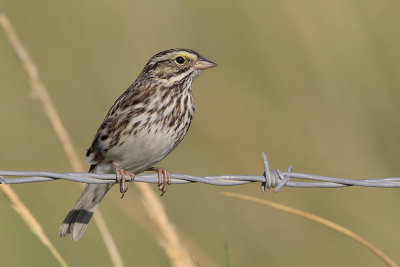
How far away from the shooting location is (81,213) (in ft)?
17.9

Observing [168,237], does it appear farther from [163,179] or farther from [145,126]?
[145,126]

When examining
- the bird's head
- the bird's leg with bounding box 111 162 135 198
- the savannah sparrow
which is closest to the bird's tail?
the savannah sparrow

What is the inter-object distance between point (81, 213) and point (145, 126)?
2.82 feet

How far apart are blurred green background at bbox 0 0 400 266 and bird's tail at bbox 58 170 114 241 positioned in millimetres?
700

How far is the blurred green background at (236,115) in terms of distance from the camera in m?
7.32

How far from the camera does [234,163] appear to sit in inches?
330

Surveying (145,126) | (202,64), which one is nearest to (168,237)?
(145,126)

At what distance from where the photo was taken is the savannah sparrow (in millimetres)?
5188

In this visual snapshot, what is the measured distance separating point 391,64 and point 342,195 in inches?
74.8

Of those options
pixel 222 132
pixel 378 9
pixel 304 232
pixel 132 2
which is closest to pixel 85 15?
pixel 132 2

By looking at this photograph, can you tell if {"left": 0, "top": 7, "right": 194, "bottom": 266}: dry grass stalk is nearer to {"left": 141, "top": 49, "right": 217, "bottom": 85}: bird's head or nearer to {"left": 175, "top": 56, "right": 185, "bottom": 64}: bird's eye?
{"left": 141, "top": 49, "right": 217, "bottom": 85}: bird's head

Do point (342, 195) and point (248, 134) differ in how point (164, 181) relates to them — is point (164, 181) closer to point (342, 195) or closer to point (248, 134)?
point (342, 195)

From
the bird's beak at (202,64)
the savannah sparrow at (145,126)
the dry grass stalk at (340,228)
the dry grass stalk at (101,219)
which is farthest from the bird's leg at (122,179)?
the bird's beak at (202,64)

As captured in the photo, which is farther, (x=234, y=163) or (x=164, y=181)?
(x=234, y=163)
